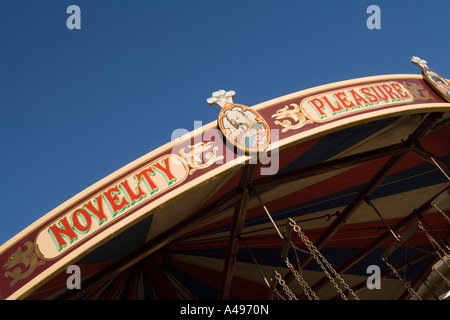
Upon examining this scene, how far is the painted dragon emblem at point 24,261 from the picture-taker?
4.12 metres

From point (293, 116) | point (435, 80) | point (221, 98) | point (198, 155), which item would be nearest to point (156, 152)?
point (198, 155)

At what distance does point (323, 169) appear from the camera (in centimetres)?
596

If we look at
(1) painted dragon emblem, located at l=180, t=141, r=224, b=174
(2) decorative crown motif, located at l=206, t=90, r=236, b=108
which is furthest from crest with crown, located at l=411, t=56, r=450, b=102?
(1) painted dragon emblem, located at l=180, t=141, r=224, b=174

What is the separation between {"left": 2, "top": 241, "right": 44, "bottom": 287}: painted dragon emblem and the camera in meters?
4.12

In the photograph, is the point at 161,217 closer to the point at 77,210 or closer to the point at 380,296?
the point at 77,210

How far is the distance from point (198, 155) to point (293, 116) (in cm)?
115

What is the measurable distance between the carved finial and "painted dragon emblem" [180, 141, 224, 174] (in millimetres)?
3331

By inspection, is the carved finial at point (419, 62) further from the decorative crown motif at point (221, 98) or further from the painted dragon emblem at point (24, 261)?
the painted dragon emblem at point (24, 261)

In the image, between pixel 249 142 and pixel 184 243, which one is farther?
pixel 184 243

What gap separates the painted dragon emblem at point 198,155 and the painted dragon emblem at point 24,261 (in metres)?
1.59

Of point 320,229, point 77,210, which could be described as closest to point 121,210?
point 77,210

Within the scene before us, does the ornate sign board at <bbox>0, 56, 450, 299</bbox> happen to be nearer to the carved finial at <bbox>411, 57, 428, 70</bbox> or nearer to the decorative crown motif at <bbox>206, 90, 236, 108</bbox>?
the decorative crown motif at <bbox>206, 90, 236, 108</bbox>

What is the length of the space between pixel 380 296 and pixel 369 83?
594 cm
